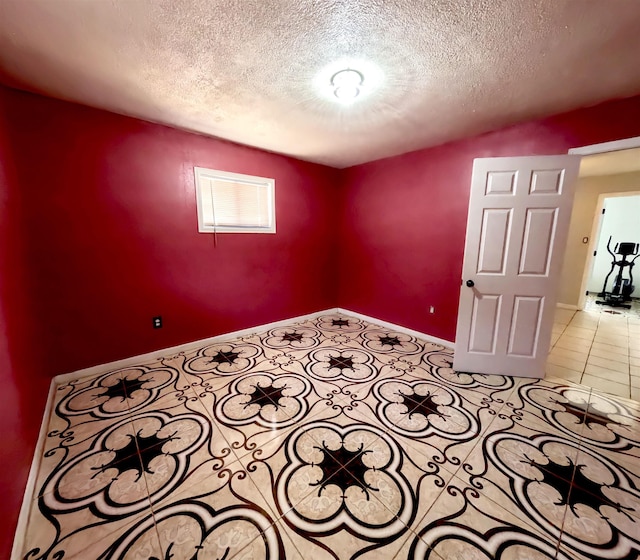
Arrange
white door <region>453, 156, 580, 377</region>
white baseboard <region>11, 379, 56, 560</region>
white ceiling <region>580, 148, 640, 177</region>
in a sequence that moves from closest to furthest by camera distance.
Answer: white baseboard <region>11, 379, 56, 560</region>, white door <region>453, 156, 580, 377</region>, white ceiling <region>580, 148, 640, 177</region>

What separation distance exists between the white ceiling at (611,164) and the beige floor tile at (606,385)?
2.30 meters

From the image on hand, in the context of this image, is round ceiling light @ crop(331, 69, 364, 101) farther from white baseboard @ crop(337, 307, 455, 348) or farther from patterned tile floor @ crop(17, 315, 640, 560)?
white baseboard @ crop(337, 307, 455, 348)

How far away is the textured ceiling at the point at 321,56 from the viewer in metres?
1.24

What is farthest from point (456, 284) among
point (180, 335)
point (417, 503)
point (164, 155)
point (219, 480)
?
point (164, 155)

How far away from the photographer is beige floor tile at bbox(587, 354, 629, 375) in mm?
2641

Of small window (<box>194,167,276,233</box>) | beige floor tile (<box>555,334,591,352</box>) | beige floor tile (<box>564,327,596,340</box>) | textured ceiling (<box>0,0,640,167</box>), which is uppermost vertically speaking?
textured ceiling (<box>0,0,640,167</box>)

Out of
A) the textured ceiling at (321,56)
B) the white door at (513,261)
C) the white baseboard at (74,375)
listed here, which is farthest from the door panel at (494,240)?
the white baseboard at (74,375)

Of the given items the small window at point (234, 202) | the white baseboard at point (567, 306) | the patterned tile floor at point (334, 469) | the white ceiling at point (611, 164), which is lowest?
the patterned tile floor at point (334, 469)

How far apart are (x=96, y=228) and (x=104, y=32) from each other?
5.10ft

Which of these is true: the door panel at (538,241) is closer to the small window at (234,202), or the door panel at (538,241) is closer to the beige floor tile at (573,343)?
the beige floor tile at (573,343)

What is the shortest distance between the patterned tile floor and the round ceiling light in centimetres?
237

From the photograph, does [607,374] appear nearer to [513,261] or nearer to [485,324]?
[485,324]

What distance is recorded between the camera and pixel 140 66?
1.66 metres

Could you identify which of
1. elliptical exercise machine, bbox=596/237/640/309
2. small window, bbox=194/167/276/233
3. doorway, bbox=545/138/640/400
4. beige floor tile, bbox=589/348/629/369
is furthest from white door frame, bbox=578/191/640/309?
small window, bbox=194/167/276/233
